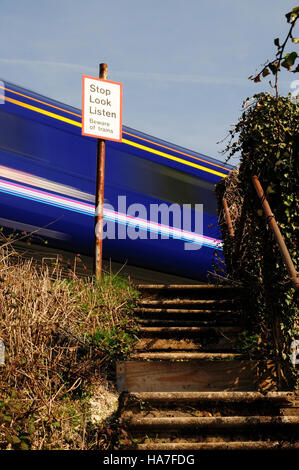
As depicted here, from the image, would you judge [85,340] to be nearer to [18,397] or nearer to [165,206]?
[18,397]

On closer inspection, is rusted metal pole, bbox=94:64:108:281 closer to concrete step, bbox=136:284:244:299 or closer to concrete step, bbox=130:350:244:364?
concrete step, bbox=136:284:244:299

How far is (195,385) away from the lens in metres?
4.89

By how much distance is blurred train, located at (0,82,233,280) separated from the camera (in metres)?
7.25

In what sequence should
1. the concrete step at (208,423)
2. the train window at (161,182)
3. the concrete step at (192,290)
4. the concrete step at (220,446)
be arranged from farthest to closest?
the train window at (161,182) < the concrete step at (192,290) < the concrete step at (208,423) < the concrete step at (220,446)

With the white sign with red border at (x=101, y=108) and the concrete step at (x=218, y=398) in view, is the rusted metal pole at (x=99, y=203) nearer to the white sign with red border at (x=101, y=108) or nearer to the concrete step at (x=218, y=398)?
the white sign with red border at (x=101, y=108)

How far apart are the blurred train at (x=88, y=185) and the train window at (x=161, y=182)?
0.01m

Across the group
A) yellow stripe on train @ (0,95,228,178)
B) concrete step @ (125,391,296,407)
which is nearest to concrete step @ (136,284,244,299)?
concrete step @ (125,391,296,407)

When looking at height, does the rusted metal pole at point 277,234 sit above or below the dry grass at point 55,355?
above

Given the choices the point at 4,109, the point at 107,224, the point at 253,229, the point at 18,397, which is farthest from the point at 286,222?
the point at 4,109

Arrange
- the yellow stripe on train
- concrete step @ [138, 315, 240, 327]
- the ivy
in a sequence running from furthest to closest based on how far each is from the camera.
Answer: the yellow stripe on train < concrete step @ [138, 315, 240, 327] < the ivy

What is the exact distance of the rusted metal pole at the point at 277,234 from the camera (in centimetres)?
411

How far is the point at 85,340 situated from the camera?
4988 mm

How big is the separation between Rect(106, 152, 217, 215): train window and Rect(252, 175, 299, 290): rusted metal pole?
3416 millimetres

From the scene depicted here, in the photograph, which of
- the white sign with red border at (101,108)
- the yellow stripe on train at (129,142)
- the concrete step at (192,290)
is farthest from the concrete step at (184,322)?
the yellow stripe on train at (129,142)
